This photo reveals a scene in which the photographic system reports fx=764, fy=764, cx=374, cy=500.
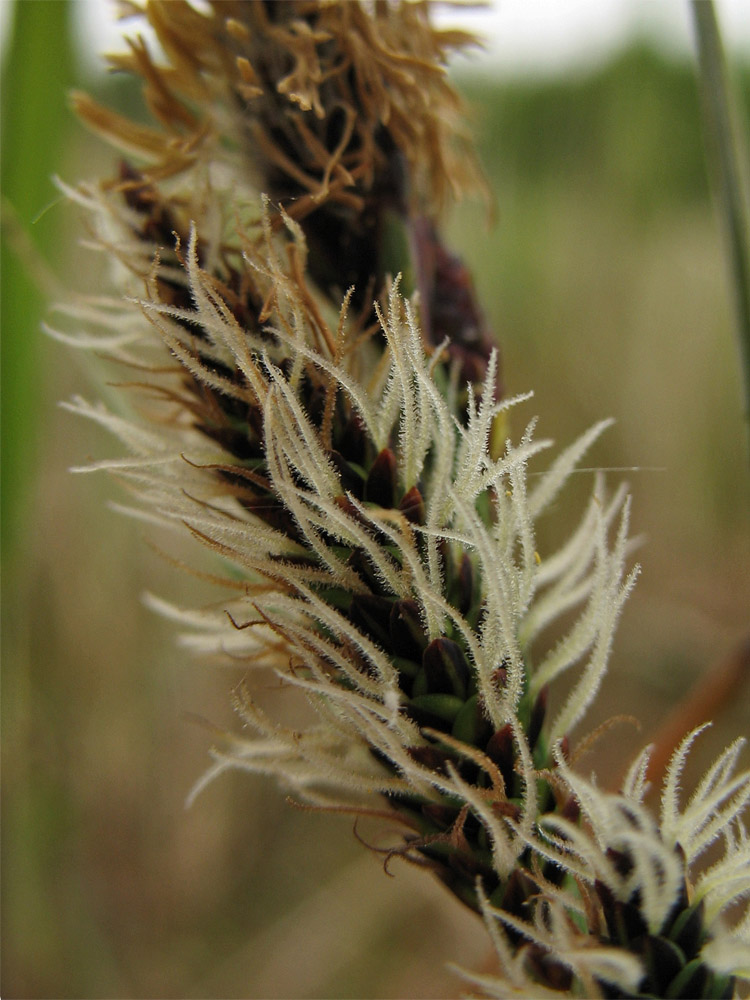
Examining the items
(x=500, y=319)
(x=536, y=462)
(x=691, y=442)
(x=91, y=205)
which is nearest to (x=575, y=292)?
(x=500, y=319)

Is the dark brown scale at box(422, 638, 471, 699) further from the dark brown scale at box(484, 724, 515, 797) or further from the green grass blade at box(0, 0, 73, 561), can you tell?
the green grass blade at box(0, 0, 73, 561)

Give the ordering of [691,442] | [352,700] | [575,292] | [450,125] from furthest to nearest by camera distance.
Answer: [575,292] → [691,442] → [450,125] → [352,700]

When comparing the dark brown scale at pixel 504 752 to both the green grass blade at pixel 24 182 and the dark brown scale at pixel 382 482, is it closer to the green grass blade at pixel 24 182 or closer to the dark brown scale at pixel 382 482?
the dark brown scale at pixel 382 482

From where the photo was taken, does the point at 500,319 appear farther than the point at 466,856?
Yes

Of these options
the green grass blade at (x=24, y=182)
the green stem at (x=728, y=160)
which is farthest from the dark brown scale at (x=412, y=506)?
the green grass blade at (x=24, y=182)

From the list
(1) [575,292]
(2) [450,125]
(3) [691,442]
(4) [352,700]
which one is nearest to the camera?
(4) [352,700]

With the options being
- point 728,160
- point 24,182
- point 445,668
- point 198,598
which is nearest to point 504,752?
point 445,668

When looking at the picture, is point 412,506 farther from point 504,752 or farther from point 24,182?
point 24,182

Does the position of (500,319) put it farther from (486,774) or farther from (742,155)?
(486,774)

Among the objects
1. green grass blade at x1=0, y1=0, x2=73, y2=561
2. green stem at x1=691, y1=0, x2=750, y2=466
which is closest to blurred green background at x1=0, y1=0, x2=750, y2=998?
green grass blade at x1=0, y1=0, x2=73, y2=561
